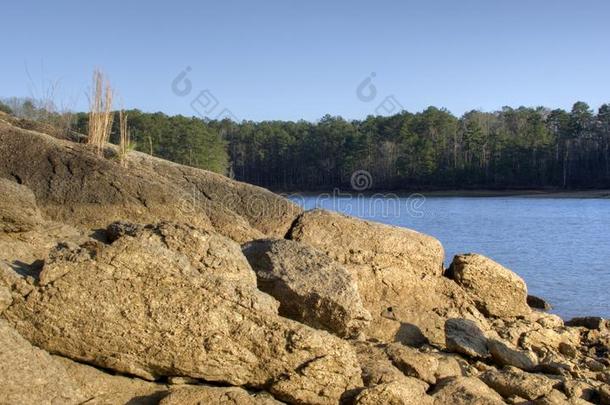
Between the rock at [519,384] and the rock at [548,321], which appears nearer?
the rock at [519,384]

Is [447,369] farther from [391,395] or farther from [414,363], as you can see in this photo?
[391,395]

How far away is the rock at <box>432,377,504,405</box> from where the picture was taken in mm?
5613

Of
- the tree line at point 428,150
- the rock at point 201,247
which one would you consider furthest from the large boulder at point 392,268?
the tree line at point 428,150

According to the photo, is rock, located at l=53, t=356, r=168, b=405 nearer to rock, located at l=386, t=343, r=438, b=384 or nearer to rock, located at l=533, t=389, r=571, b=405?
rock, located at l=386, t=343, r=438, b=384

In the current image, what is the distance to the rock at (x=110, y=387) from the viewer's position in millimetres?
4801

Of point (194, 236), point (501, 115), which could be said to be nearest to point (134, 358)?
point (194, 236)

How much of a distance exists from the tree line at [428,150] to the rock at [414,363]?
55169mm

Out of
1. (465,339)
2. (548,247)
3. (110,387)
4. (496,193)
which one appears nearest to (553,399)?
(465,339)

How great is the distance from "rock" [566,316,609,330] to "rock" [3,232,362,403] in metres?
6.75

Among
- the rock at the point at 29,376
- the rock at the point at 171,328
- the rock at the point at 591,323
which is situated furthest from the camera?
the rock at the point at 591,323

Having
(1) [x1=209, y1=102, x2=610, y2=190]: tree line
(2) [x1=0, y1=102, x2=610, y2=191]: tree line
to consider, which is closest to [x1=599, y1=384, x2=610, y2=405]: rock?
(2) [x1=0, y1=102, x2=610, y2=191]: tree line

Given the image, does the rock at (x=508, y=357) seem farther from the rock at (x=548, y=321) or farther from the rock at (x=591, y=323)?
the rock at (x=591, y=323)

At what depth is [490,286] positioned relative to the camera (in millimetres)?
10117

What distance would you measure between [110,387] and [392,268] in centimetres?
508
